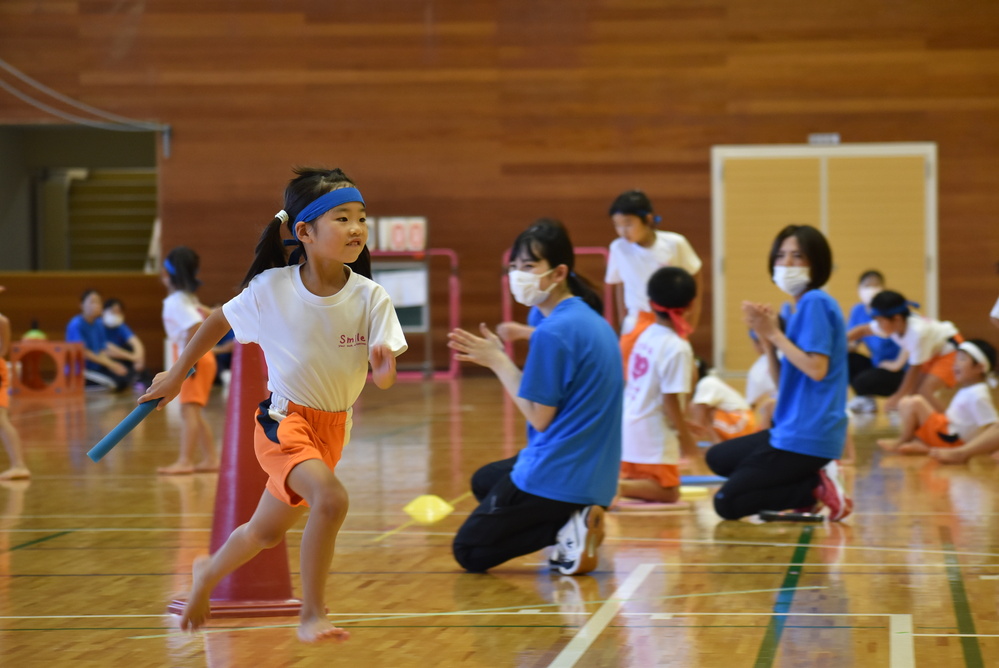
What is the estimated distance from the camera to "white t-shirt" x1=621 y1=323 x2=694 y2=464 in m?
5.20

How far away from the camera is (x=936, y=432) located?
6.94 meters

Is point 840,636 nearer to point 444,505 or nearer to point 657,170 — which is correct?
point 444,505

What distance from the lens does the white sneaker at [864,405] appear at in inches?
375

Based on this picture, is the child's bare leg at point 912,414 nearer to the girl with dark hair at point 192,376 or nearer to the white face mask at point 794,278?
the white face mask at point 794,278

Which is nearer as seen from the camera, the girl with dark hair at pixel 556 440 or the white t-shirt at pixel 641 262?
the girl with dark hair at pixel 556 440

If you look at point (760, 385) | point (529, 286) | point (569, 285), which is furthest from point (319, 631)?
point (760, 385)

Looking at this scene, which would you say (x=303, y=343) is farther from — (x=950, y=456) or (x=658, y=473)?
(x=950, y=456)

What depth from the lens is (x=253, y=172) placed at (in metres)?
13.9

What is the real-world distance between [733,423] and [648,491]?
5.40 ft

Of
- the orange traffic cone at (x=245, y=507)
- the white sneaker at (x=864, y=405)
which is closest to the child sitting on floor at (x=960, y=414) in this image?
the white sneaker at (x=864, y=405)

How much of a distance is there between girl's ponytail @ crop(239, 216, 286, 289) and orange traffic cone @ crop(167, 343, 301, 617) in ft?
1.99

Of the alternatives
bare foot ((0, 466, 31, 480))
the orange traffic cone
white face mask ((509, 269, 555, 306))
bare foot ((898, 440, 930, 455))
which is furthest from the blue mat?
bare foot ((0, 466, 31, 480))

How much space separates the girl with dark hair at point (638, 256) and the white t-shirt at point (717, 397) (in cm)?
42

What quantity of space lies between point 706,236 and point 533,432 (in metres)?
9.89
